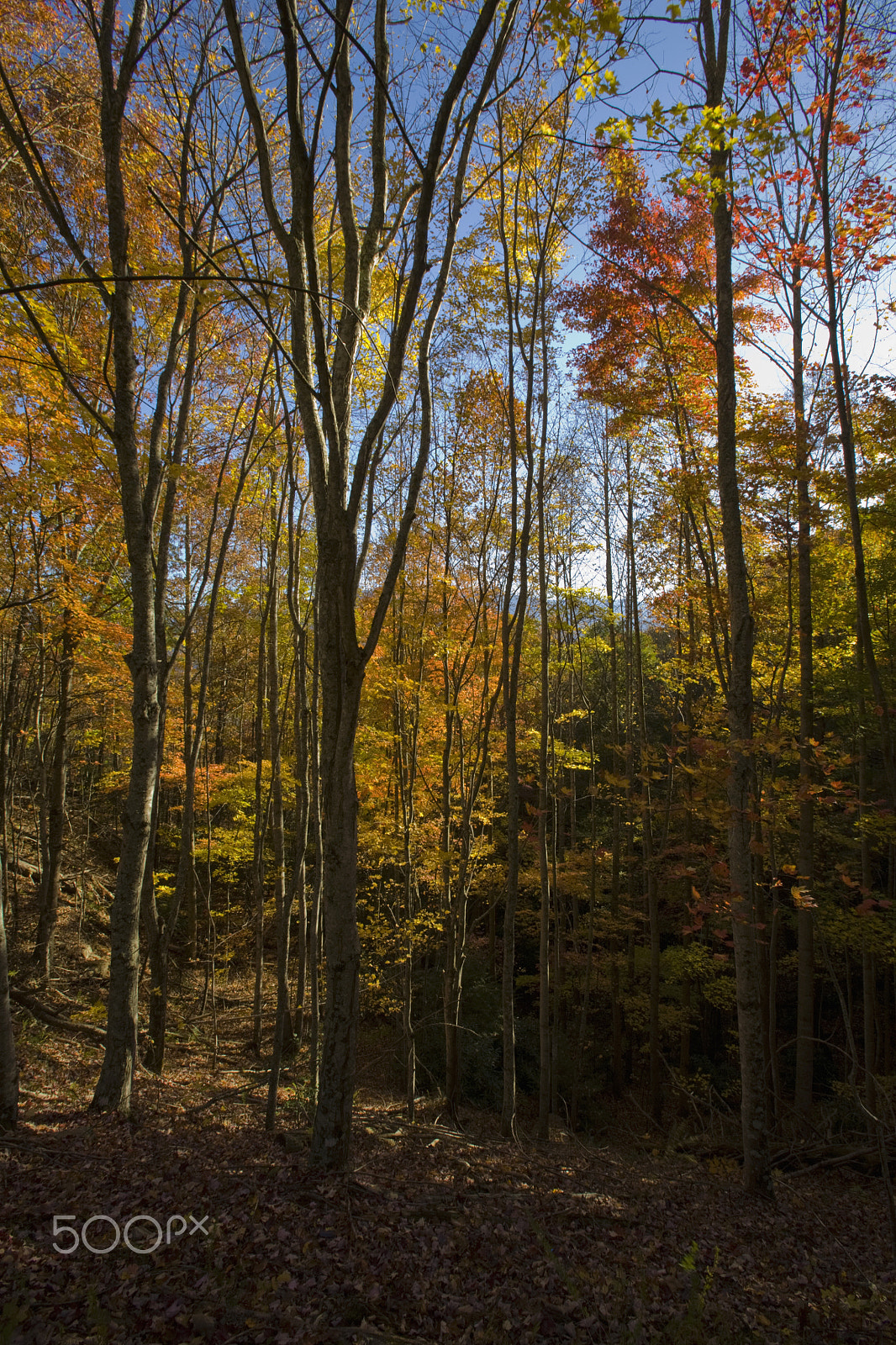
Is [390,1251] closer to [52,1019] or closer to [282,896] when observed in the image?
[282,896]

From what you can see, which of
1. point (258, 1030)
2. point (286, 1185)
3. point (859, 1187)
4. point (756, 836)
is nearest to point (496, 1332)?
point (286, 1185)

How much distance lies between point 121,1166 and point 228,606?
14494mm

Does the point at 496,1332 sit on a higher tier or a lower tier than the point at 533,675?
lower

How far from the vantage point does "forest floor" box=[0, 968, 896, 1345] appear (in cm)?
230

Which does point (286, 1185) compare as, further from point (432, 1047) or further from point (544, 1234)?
point (432, 1047)

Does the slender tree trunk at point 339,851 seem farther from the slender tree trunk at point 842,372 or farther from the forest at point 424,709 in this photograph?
the slender tree trunk at point 842,372

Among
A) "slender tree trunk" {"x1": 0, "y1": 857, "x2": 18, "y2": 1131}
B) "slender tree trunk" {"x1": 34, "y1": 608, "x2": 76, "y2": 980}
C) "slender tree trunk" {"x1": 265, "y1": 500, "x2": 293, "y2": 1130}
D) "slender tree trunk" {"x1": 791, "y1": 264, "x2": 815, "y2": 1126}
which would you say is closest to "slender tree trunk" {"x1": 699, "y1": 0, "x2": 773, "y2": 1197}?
"slender tree trunk" {"x1": 791, "y1": 264, "x2": 815, "y2": 1126}

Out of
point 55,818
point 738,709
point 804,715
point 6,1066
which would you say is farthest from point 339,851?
point 55,818

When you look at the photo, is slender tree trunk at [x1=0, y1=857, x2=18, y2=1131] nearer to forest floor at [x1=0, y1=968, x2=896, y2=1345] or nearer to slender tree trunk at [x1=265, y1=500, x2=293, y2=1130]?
forest floor at [x1=0, y1=968, x2=896, y2=1345]

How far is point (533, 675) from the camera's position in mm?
14891

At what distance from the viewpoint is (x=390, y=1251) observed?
288 centimetres

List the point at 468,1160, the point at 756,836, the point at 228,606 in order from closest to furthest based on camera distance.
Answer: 1. the point at 468,1160
2. the point at 756,836
3. the point at 228,606

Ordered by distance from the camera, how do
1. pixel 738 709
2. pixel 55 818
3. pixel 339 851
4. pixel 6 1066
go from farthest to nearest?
pixel 55 818, pixel 738 709, pixel 6 1066, pixel 339 851

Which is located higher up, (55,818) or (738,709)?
(738,709)
